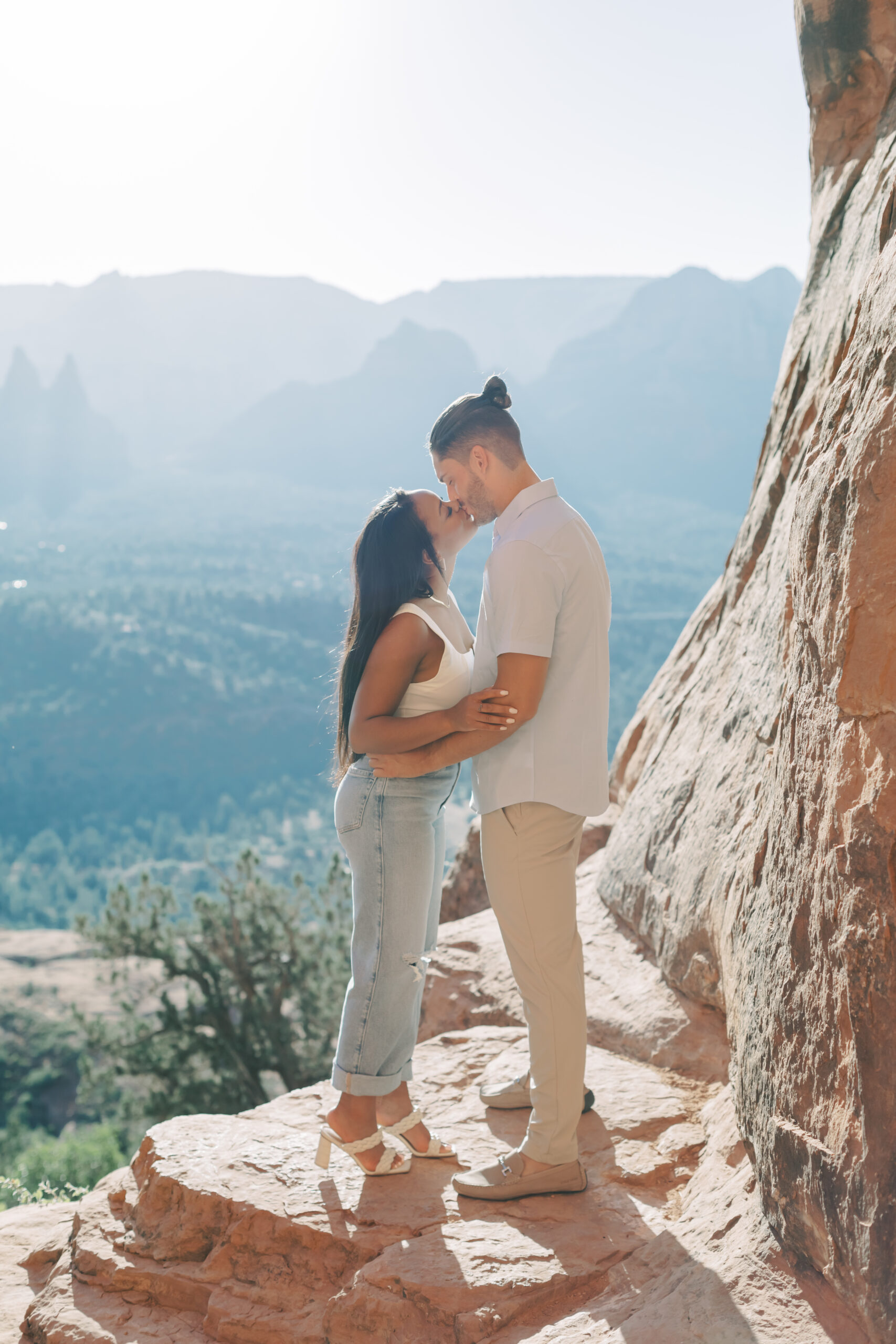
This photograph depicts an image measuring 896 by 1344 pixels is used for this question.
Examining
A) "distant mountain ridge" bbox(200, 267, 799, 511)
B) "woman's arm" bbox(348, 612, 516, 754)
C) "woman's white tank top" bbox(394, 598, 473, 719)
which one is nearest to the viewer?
"woman's arm" bbox(348, 612, 516, 754)

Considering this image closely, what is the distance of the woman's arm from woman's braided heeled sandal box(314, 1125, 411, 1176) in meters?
1.28

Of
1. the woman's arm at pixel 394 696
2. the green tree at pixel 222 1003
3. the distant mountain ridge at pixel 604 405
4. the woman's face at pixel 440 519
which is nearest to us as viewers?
the woman's arm at pixel 394 696

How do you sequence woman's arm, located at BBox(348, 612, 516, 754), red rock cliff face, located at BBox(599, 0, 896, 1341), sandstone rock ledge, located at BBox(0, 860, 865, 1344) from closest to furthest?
1. red rock cliff face, located at BBox(599, 0, 896, 1341)
2. sandstone rock ledge, located at BBox(0, 860, 865, 1344)
3. woman's arm, located at BBox(348, 612, 516, 754)

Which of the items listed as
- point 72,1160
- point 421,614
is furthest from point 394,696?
point 72,1160

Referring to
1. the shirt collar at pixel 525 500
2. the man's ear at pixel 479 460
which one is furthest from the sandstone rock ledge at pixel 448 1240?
the man's ear at pixel 479 460

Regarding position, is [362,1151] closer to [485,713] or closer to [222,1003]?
[485,713]

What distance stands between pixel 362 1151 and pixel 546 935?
100 cm

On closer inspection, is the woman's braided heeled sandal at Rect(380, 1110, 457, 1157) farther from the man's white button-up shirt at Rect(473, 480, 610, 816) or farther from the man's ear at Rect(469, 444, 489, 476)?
the man's ear at Rect(469, 444, 489, 476)

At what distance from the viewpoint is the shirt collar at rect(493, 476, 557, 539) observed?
2721mm

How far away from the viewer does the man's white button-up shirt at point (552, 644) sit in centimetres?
258

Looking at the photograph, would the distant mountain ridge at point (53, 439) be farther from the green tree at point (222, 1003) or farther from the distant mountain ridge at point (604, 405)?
the green tree at point (222, 1003)

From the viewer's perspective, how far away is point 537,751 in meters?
2.68

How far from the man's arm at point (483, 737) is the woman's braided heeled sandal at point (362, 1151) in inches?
47.6

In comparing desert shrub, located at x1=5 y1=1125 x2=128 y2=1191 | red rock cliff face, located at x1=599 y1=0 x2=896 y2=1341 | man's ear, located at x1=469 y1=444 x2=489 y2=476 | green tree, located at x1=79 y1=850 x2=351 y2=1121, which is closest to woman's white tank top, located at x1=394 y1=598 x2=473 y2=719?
man's ear, located at x1=469 y1=444 x2=489 y2=476
